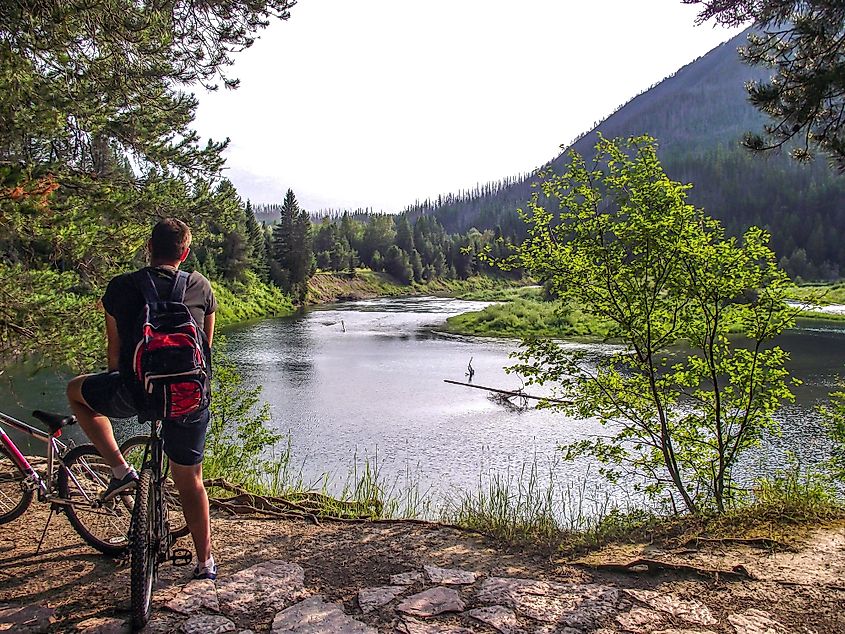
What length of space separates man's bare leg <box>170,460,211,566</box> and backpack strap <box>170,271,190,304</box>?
2.87 feet

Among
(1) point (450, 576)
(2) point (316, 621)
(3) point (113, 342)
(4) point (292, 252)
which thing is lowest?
(1) point (450, 576)

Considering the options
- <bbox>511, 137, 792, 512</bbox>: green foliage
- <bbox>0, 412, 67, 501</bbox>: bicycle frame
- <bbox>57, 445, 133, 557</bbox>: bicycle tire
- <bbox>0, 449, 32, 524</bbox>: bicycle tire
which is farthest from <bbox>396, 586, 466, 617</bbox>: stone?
<bbox>511, 137, 792, 512</bbox>: green foliage

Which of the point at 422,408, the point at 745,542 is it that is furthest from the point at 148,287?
the point at 422,408

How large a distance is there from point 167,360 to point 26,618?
56.6 inches

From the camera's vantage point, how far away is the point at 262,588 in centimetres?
344

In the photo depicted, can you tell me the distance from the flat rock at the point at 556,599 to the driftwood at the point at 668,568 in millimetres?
256

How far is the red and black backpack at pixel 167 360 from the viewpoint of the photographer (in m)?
2.93

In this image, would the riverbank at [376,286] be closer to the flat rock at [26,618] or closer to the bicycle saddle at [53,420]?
the bicycle saddle at [53,420]

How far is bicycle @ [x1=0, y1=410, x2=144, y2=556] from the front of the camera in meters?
3.82

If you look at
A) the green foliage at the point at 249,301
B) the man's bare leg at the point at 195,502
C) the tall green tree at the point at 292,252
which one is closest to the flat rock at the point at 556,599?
the man's bare leg at the point at 195,502

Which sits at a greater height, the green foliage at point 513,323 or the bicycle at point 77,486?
the bicycle at point 77,486

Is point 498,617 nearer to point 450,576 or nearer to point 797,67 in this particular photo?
point 450,576

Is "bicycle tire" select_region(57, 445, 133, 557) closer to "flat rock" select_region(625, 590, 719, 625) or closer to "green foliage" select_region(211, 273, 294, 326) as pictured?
"flat rock" select_region(625, 590, 719, 625)

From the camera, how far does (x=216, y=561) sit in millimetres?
3842
